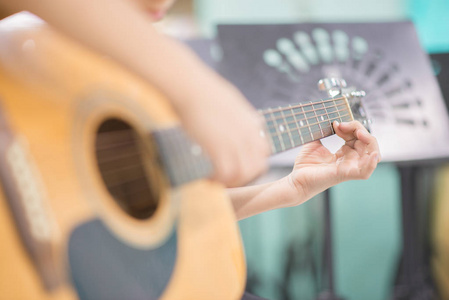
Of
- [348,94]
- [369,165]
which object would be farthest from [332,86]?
[369,165]

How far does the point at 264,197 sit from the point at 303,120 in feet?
0.58

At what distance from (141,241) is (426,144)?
2.41 ft

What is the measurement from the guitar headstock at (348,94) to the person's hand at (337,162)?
44 millimetres

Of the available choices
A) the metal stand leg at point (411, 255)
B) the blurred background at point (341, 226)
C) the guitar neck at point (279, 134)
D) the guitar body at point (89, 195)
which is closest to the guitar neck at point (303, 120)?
the guitar neck at point (279, 134)

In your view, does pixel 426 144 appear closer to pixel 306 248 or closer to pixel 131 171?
pixel 131 171

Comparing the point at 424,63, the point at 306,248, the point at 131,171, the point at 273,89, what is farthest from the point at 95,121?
the point at 306,248

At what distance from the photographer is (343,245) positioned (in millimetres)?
1646

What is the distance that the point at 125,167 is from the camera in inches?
15.3

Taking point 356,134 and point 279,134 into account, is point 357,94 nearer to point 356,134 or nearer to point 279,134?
point 356,134

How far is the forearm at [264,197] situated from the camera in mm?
653

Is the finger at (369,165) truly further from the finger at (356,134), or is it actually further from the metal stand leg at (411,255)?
the metal stand leg at (411,255)

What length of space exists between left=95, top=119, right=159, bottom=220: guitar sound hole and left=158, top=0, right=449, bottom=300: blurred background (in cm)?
125

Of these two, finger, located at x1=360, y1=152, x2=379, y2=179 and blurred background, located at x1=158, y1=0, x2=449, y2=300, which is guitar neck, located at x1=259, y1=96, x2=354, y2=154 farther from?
blurred background, located at x1=158, y1=0, x2=449, y2=300

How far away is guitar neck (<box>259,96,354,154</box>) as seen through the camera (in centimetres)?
49
